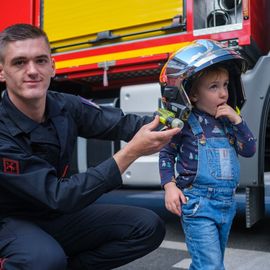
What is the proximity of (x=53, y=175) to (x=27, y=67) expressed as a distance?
463 millimetres

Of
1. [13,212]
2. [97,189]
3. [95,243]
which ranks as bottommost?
[95,243]

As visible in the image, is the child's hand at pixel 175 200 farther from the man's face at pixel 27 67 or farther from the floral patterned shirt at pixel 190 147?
the man's face at pixel 27 67

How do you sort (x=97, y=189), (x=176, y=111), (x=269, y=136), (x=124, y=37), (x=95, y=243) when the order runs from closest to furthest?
(x=97, y=189)
(x=176, y=111)
(x=95, y=243)
(x=269, y=136)
(x=124, y=37)

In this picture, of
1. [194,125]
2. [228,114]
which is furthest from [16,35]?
[228,114]

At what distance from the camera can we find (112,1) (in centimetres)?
381

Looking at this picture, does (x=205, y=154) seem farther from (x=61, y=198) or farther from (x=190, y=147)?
(x=61, y=198)

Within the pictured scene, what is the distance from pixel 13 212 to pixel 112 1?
224 cm

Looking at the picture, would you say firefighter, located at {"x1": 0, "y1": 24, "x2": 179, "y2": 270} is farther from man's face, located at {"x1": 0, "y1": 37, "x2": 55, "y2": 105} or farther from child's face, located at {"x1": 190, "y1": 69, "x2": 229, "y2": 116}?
child's face, located at {"x1": 190, "y1": 69, "x2": 229, "y2": 116}

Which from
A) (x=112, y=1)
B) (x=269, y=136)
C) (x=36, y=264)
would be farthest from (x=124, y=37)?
(x=36, y=264)

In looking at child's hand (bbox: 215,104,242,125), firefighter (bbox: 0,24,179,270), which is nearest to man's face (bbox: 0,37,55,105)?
firefighter (bbox: 0,24,179,270)

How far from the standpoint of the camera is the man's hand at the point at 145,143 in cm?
181

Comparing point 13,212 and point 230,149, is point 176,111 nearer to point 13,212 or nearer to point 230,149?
point 230,149

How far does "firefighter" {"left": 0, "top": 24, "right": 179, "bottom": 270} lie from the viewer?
1862 mm

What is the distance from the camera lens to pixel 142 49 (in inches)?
143
